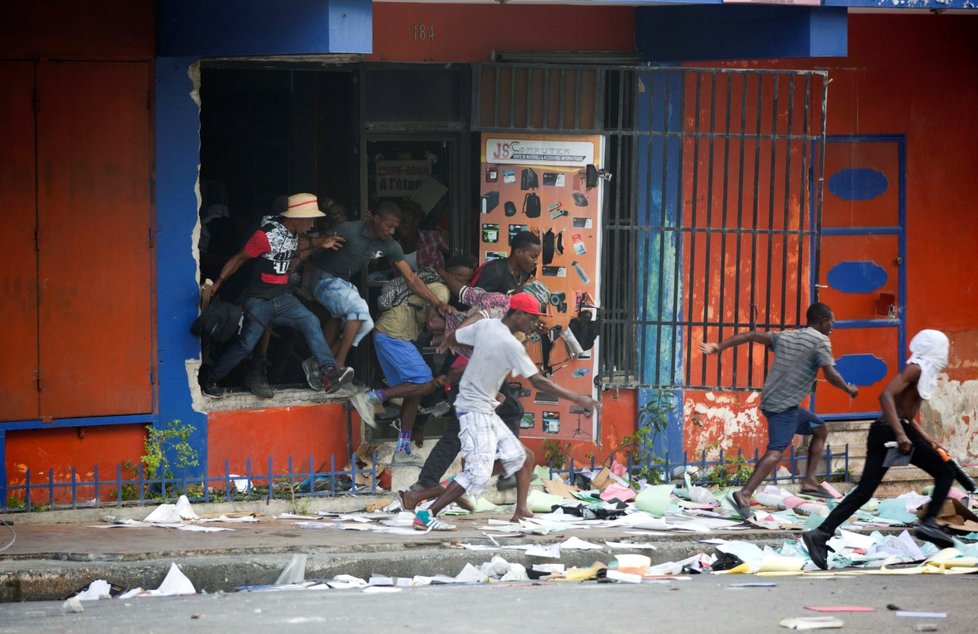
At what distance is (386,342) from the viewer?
10.9 meters

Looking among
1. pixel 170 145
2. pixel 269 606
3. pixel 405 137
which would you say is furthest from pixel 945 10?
pixel 269 606

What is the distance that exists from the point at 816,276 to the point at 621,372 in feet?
5.34

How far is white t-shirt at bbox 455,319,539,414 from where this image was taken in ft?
31.1

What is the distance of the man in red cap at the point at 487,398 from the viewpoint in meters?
9.49

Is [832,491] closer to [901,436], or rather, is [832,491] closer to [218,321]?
[901,436]

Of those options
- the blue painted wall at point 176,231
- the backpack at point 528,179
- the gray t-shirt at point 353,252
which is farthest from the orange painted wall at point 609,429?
the blue painted wall at point 176,231

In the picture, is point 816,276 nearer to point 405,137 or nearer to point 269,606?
point 405,137

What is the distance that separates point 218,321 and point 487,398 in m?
1.99

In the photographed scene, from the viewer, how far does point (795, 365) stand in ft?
33.8

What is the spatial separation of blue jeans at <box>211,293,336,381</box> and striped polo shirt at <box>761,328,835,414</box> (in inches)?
119

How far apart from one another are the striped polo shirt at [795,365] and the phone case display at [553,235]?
55.8 inches

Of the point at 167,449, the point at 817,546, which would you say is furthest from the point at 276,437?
the point at 817,546

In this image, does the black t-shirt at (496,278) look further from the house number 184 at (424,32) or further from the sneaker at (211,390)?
the sneaker at (211,390)

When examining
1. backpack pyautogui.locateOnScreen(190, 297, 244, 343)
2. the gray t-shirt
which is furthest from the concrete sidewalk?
the gray t-shirt
